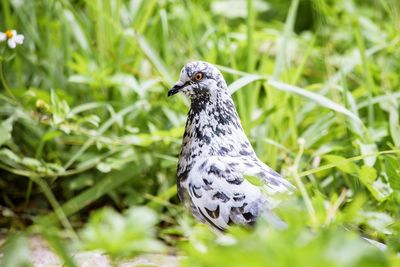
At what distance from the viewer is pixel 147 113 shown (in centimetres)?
402

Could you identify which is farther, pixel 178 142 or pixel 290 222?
pixel 178 142

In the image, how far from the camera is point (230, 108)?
3111 mm

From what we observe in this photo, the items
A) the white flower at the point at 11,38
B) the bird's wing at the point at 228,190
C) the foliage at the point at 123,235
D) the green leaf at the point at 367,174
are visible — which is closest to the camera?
the foliage at the point at 123,235

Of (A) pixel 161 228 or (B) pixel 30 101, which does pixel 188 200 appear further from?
(B) pixel 30 101

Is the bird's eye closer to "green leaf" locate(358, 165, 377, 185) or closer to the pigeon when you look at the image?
the pigeon

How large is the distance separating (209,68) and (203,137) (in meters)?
0.28

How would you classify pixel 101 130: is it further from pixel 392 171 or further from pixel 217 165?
pixel 392 171

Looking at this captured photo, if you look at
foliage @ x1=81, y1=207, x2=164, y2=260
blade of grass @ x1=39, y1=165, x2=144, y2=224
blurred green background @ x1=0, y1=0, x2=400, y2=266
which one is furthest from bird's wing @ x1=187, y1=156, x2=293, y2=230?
foliage @ x1=81, y1=207, x2=164, y2=260

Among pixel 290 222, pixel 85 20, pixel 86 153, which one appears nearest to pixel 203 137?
pixel 86 153

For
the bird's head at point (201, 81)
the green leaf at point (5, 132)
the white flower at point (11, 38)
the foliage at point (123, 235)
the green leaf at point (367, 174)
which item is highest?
the white flower at point (11, 38)

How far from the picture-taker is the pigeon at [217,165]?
9.07 ft

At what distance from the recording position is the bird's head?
10.1ft

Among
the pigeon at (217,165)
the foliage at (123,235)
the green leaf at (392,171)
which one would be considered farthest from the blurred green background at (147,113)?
the foliage at (123,235)

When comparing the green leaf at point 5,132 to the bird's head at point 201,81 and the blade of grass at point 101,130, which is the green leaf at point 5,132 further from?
the bird's head at point 201,81
